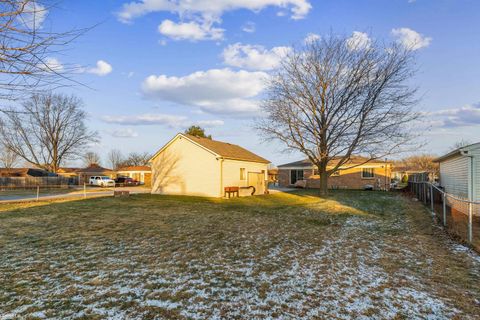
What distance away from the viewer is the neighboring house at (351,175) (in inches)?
1202

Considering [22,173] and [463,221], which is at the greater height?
[22,173]

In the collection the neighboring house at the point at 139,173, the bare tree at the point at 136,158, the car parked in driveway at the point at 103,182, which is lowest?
the car parked in driveway at the point at 103,182

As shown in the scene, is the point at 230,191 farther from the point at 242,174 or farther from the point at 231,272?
the point at 231,272

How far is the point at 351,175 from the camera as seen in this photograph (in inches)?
1246

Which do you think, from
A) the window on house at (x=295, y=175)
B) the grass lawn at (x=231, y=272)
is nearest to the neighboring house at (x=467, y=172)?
the grass lawn at (x=231, y=272)

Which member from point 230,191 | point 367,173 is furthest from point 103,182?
point 367,173

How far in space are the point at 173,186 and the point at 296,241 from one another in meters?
15.1

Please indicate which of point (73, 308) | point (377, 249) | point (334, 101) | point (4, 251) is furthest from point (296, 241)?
point (334, 101)

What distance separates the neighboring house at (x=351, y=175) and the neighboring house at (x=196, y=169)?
13005mm

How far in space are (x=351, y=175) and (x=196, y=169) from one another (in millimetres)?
19480

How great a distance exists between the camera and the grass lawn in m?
3.75

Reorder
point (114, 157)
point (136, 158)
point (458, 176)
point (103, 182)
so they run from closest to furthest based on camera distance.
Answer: point (458, 176), point (103, 182), point (136, 158), point (114, 157)

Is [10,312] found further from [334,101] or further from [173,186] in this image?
[334,101]

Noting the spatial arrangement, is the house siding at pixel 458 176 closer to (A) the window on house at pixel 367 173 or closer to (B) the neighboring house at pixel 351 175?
(B) the neighboring house at pixel 351 175
